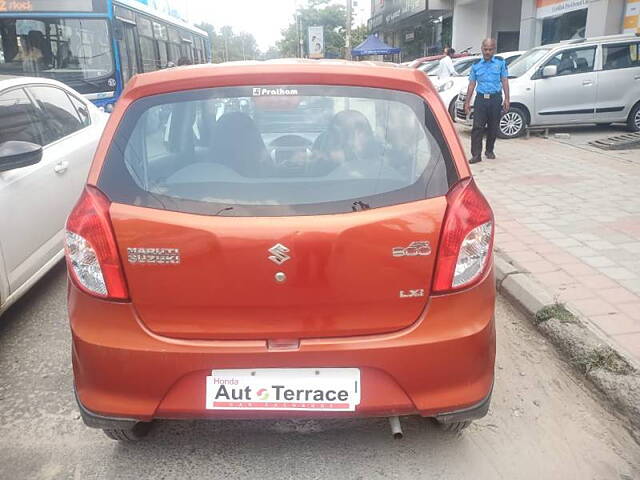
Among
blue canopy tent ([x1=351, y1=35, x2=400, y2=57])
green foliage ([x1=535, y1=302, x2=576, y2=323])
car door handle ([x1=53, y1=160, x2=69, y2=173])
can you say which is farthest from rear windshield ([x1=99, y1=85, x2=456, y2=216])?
blue canopy tent ([x1=351, y1=35, x2=400, y2=57])

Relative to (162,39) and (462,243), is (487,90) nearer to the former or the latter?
(462,243)

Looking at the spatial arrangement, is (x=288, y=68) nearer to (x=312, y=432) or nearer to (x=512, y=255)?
(x=312, y=432)

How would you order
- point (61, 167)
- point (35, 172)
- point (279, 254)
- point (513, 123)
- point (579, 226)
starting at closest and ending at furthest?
point (279, 254)
point (35, 172)
point (61, 167)
point (579, 226)
point (513, 123)

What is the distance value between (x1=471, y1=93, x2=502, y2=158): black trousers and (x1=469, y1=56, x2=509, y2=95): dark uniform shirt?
12 centimetres

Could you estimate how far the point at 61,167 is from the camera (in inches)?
172

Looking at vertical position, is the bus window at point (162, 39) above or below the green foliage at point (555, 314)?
above

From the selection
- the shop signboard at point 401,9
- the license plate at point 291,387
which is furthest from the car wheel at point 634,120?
the shop signboard at point 401,9

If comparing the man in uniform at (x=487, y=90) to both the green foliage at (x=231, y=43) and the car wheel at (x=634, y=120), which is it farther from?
the green foliage at (x=231, y=43)

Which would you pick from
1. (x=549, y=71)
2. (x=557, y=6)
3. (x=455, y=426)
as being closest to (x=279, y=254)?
(x=455, y=426)

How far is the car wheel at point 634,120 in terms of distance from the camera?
1084 cm

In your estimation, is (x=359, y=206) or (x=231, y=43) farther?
(x=231, y=43)

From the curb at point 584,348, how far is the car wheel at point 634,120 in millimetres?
8367

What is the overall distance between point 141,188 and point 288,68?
2.39 feet

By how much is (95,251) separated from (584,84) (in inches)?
424
